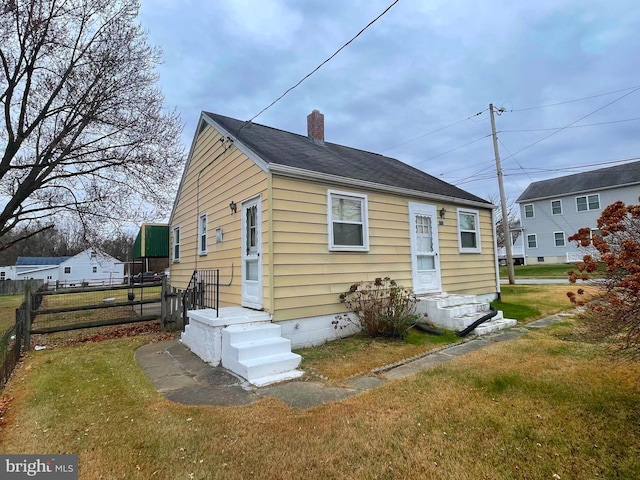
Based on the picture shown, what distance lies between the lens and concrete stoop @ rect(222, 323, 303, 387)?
4.55 meters

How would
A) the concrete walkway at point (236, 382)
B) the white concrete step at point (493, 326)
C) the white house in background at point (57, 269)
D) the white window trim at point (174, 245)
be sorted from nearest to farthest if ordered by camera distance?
the concrete walkway at point (236, 382), the white concrete step at point (493, 326), the white window trim at point (174, 245), the white house in background at point (57, 269)

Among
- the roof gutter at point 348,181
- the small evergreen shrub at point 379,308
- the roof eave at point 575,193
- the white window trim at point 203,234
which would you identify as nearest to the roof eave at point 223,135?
the roof gutter at point 348,181

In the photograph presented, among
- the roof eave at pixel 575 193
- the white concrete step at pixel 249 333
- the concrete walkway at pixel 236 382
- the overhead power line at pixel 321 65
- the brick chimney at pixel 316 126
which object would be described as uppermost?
the roof eave at pixel 575 193

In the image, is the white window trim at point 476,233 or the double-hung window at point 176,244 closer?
the white window trim at point 476,233

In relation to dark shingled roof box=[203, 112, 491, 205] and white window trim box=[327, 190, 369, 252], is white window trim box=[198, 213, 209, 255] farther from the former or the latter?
white window trim box=[327, 190, 369, 252]

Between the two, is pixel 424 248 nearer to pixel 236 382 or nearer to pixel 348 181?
pixel 348 181

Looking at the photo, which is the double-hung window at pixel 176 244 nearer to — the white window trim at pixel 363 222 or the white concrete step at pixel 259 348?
the white window trim at pixel 363 222

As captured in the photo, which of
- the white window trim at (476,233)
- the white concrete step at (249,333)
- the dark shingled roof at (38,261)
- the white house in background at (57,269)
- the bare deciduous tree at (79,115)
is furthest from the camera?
the dark shingled roof at (38,261)

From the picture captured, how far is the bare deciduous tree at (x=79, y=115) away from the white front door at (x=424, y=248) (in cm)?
861

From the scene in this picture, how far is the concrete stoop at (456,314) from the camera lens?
7.02 metres

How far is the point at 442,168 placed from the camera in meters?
22.0

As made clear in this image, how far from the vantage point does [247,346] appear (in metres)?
4.86

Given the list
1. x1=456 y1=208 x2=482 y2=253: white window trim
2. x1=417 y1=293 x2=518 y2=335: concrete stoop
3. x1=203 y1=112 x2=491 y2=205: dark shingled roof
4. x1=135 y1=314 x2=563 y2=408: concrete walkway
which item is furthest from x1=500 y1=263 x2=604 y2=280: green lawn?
x1=135 y1=314 x2=563 y2=408: concrete walkway

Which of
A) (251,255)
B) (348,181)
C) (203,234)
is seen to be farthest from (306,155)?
(203,234)
